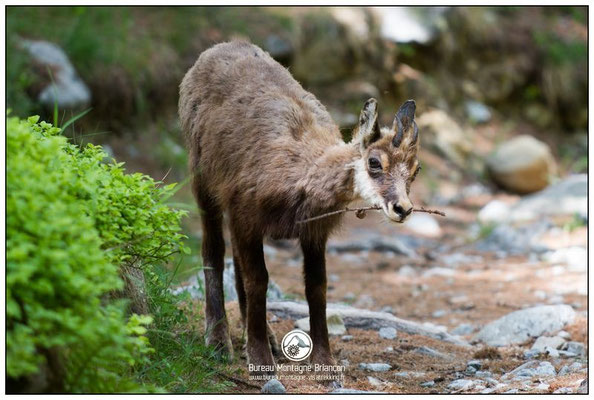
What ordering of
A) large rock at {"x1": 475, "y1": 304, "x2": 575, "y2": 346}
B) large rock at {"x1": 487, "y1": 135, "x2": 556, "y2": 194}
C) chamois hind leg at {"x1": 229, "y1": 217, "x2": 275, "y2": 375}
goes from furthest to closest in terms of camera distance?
large rock at {"x1": 487, "y1": 135, "x2": 556, "y2": 194} → large rock at {"x1": 475, "y1": 304, "x2": 575, "y2": 346} → chamois hind leg at {"x1": 229, "y1": 217, "x2": 275, "y2": 375}

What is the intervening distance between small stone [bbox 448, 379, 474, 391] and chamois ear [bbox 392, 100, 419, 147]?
168cm

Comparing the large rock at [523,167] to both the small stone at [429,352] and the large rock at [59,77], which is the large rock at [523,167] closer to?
the large rock at [59,77]

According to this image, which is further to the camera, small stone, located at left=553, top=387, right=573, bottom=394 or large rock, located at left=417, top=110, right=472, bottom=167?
large rock, located at left=417, top=110, right=472, bottom=167

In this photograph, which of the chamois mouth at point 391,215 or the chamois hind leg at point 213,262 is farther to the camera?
the chamois hind leg at point 213,262

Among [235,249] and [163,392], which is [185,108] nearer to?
[235,249]

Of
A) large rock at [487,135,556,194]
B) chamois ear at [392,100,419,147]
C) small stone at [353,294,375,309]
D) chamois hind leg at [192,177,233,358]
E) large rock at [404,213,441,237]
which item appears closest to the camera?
chamois ear at [392,100,419,147]

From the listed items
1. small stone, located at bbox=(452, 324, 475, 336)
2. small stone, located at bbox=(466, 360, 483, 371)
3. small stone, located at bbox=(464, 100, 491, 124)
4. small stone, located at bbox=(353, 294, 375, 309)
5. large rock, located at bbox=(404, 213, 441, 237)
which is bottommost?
small stone, located at bbox=(466, 360, 483, 371)

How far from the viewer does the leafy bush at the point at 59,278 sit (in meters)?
3.24

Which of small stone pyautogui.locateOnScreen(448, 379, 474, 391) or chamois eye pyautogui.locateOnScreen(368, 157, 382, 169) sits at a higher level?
chamois eye pyautogui.locateOnScreen(368, 157, 382, 169)

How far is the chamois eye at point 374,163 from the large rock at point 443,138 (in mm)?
11232

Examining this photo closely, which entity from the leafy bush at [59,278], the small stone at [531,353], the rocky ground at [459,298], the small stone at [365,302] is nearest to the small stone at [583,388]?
the rocky ground at [459,298]

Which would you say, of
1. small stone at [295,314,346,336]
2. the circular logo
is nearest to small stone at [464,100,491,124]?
small stone at [295,314,346,336]

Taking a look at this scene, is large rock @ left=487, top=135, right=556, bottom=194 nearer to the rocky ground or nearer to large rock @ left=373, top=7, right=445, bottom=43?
the rocky ground

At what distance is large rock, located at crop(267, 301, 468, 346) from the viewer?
6.89 meters
